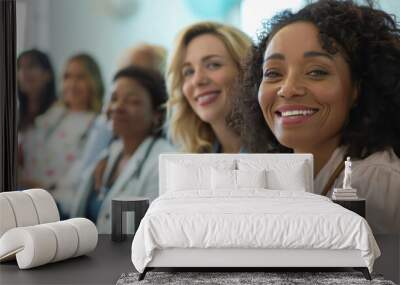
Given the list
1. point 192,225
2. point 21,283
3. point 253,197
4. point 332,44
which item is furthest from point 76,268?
point 332,44

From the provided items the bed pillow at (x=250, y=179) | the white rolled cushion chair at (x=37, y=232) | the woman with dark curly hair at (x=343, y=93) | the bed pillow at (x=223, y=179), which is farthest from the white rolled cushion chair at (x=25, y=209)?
the woman with dark curly hair at (x=343, y=93)

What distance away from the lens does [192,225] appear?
15.0 feet

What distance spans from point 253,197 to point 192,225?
95 cm

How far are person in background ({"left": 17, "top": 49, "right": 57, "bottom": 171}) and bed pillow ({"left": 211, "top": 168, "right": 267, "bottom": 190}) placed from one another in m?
2.13

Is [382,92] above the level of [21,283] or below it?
above

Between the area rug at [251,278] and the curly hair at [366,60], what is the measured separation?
6.53ft

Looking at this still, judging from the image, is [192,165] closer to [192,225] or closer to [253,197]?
[253,197]

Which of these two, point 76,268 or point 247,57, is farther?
point 247,57

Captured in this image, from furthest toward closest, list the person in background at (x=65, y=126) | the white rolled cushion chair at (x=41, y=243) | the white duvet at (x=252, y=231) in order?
the person in background at (x=65, y=126) < the white rolled cushion chair at (x=41, y=243) < the white duvet at (x=252, y=231)

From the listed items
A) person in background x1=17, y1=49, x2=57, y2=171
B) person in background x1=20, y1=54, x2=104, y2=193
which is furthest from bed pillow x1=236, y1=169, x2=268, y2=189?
person in background x1=17, y1=49, x2=57, y2=171

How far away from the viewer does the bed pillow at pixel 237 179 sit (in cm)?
611

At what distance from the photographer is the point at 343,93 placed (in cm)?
645

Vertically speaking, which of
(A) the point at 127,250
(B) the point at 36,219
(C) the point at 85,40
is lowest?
(A) the point at 127,250

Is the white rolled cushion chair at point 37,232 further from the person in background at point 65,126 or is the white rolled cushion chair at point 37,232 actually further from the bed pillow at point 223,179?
the person in background at point 65,126
